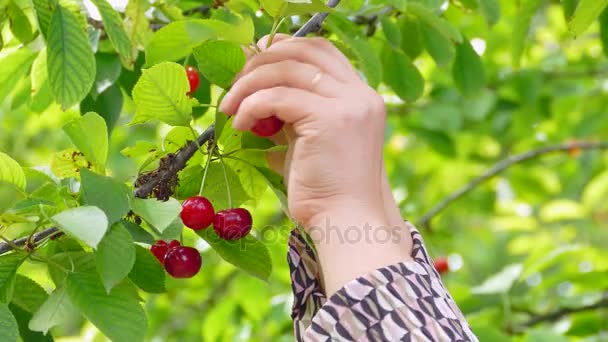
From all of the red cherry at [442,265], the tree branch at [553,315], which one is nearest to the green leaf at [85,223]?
the tree branch at [553,315]

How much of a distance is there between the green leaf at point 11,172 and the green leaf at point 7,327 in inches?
6.4

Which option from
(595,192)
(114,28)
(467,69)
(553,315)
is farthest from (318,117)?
(595,192)

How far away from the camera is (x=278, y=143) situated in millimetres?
1054

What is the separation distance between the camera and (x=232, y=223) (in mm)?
999

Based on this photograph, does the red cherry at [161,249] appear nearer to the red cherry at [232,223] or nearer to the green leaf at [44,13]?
the red cherry at [232,223]

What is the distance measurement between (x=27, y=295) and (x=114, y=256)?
24 cm

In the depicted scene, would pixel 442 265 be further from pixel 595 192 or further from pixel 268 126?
pixel 268 126

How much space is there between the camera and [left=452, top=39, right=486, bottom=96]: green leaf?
186 cm

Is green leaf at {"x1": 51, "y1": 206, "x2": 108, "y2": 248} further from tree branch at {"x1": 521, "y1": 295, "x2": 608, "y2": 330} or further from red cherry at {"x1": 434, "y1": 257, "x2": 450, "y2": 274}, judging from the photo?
red cherry at {"x1": 434, "y1": 257, "x2": 450, "y2": 274}

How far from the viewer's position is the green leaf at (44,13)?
118 cm

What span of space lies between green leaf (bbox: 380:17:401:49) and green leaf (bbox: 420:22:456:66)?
118 millimetres

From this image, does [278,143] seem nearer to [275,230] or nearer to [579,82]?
[275,230]

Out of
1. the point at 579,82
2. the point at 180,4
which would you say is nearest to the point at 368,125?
the point at 180,4

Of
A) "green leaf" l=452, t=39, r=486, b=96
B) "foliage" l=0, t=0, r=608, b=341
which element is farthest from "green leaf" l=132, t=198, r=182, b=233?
"green leaf" l=452, t=39, r=486, b=96
